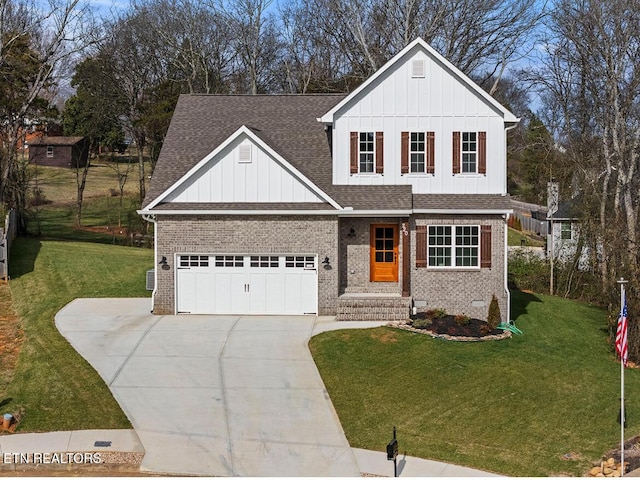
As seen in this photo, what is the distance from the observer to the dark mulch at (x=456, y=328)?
72.0 ft

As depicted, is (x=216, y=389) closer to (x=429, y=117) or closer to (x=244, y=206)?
(x=244, y=206)

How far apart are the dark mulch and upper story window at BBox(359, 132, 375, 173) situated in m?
4.79

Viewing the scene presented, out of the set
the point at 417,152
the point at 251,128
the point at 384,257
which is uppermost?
the point at 251,128

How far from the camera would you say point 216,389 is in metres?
17.9

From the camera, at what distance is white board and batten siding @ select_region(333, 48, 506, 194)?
24.5 meters

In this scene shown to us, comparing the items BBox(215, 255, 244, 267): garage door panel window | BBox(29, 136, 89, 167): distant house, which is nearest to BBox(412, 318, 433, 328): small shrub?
BBox(215, 255, 244, 267): garage door panel window

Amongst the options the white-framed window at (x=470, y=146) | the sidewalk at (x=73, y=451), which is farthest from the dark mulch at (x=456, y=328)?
the sidewalk at (x=73, y=451)

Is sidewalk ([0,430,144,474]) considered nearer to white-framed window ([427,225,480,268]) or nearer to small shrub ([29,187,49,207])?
white-framed window ([427,225,480,268])

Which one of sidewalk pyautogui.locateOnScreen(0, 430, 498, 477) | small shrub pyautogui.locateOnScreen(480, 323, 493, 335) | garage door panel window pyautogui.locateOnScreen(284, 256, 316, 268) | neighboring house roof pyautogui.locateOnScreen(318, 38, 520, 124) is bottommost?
sidewalk pyautogui.locateOnScreen(0, 430, 498, 477)

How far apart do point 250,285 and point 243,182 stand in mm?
2940

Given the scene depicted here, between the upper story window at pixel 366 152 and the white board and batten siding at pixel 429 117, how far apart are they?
216mm

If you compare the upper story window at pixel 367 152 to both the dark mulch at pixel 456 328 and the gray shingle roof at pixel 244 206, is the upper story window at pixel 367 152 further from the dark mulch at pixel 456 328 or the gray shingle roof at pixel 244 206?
the dark mulch at pixel 456 328

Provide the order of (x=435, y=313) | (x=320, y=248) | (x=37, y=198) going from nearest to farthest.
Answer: (x=435, y=313) → (x=320, y=248) → (x=37, y=198)

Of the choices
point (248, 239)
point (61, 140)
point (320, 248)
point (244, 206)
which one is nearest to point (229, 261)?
point (248, 239)
